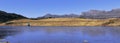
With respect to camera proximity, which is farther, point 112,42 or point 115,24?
point 115,24

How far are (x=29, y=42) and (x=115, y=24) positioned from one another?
487ft

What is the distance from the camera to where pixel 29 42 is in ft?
183

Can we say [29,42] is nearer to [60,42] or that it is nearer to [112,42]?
[60,42]

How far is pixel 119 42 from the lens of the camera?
Answer: 180 feet

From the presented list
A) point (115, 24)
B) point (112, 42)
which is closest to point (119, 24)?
point (115, 24)

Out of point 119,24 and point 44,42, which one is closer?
point 44,42

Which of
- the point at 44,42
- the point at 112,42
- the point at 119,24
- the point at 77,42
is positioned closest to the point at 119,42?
Result: the point at 112,42

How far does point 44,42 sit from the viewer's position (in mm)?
54969

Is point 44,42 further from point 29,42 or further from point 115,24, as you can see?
point 115,24

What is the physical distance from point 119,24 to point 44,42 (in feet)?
478

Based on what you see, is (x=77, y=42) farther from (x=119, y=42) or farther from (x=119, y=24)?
(x=119, y=24)

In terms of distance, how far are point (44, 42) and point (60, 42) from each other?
2.86 meters

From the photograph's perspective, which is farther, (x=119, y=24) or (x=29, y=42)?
(x=119, y=24)

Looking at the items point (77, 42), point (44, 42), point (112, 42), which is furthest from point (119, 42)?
point (44, 42)
